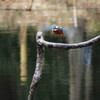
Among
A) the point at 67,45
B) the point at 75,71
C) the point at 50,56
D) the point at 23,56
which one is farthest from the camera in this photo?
the point at 50,56

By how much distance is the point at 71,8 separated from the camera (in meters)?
14.8

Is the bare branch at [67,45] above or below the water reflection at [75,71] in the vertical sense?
above

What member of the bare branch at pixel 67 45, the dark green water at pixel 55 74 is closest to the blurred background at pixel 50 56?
the dark green water at pixel 55 74

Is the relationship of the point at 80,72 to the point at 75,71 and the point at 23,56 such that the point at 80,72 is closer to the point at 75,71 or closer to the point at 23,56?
the point at 75,71

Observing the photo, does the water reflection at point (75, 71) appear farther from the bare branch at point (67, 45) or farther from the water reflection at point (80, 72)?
the bare branch at point (67, 45)

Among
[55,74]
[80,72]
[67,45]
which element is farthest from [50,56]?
[67,45]

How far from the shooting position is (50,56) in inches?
331

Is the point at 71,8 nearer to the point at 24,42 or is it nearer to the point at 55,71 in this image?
the point at 24,42

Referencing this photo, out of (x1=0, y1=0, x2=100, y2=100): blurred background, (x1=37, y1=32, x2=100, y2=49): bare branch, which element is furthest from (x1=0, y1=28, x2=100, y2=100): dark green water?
(x1=37, y1=32, x2=100, y2=49): bare branch

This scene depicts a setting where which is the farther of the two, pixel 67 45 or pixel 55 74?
pixel 55 74

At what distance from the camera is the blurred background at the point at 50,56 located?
237 inches

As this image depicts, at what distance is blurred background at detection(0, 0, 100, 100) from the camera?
602cm

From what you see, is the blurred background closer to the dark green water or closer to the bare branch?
the dark green water

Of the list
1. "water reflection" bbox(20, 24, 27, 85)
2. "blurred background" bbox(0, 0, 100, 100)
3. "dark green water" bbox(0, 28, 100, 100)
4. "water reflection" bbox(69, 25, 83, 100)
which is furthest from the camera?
"water reflection" bbox(20, 24, 27, 85)
